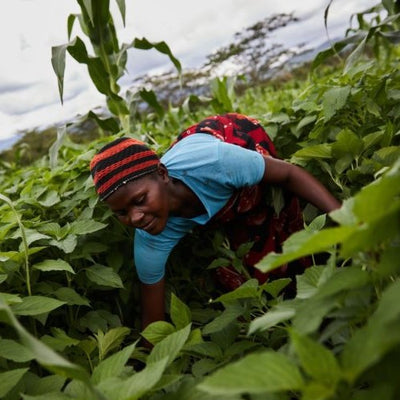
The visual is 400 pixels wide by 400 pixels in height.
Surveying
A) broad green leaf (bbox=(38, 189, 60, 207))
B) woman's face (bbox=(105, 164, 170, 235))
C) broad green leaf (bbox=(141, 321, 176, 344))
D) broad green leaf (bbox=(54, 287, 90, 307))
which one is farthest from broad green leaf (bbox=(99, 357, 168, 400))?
broad green leaf (bbox=(38, 189, 60, 207))

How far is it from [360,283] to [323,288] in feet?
0.13

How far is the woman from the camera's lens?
1082 millimetres

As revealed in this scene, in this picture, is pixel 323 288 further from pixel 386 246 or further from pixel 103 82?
pixel 103 82

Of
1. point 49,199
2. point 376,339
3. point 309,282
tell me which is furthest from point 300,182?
point 376,339

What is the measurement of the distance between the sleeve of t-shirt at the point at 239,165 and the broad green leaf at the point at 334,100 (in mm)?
224

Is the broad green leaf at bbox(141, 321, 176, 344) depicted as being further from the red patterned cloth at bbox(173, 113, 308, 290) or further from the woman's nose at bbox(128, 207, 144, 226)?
the red patterned cloth at bbox(173, 113, 308, 290)

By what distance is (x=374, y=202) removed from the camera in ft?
1.32

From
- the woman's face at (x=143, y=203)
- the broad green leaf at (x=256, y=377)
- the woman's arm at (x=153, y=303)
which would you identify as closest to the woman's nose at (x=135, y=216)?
the woman's face at (x=143, y=203)

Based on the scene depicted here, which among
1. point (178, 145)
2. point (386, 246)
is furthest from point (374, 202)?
point (178, 145)

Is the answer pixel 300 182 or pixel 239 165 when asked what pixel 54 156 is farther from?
pixel 300 182

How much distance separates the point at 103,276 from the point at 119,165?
28cm

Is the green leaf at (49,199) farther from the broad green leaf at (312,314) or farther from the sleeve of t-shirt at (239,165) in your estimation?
the broad green leaf at (312,314)

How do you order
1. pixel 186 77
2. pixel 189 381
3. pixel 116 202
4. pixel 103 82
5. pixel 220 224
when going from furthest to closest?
pixel 186 77 < pixel 103 82 < pixel 220 224 < pixel 116 202 < pixel 189 381

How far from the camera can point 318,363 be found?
40cm
